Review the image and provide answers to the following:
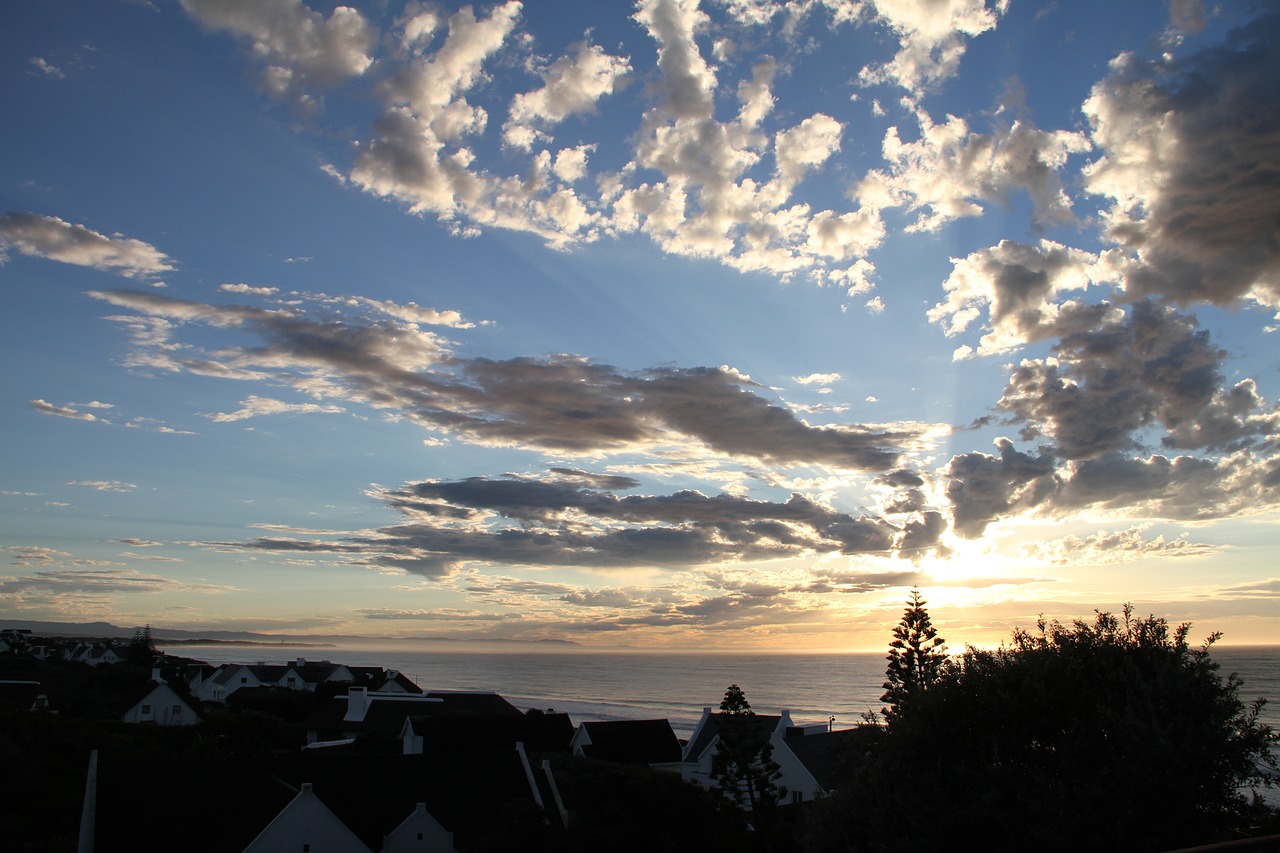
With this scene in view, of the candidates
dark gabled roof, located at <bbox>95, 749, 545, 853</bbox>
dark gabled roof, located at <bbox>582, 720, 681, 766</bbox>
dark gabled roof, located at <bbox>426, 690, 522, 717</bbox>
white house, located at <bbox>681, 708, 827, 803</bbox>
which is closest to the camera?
dark gabled roof, located at <bbox>95, 749, 545, 853</bbox>

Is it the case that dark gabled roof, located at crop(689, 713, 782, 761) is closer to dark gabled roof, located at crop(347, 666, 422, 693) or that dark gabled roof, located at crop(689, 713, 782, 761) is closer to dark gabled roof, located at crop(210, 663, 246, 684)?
dark gabled roof, located at crop(347, 666, 422, 693)

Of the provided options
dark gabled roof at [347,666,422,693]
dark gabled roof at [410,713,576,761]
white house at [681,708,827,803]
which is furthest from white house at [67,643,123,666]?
white house at [681,708,827,803]

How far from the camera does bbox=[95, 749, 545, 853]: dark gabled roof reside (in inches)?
982

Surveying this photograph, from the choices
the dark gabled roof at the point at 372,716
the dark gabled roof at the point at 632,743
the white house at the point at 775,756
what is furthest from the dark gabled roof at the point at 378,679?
the white house at the point at 775,756

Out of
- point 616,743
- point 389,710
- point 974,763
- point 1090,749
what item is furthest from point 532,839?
point 389,710

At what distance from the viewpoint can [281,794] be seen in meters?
26.5

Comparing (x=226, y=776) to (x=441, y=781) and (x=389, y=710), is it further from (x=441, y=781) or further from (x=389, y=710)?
(x=389, y=710)

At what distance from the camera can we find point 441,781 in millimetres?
29000

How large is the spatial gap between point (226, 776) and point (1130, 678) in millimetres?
25645

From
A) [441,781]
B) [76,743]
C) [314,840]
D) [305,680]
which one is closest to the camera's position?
[314,840]

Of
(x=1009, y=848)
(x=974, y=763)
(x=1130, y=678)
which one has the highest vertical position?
(x=1130, y=678)

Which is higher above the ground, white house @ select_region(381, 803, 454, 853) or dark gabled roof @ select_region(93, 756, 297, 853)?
dark gabled roof @ select_region(93, 756, 297, 853)

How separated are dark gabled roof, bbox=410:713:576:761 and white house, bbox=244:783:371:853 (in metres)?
25.5

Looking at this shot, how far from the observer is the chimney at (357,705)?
6271cm
